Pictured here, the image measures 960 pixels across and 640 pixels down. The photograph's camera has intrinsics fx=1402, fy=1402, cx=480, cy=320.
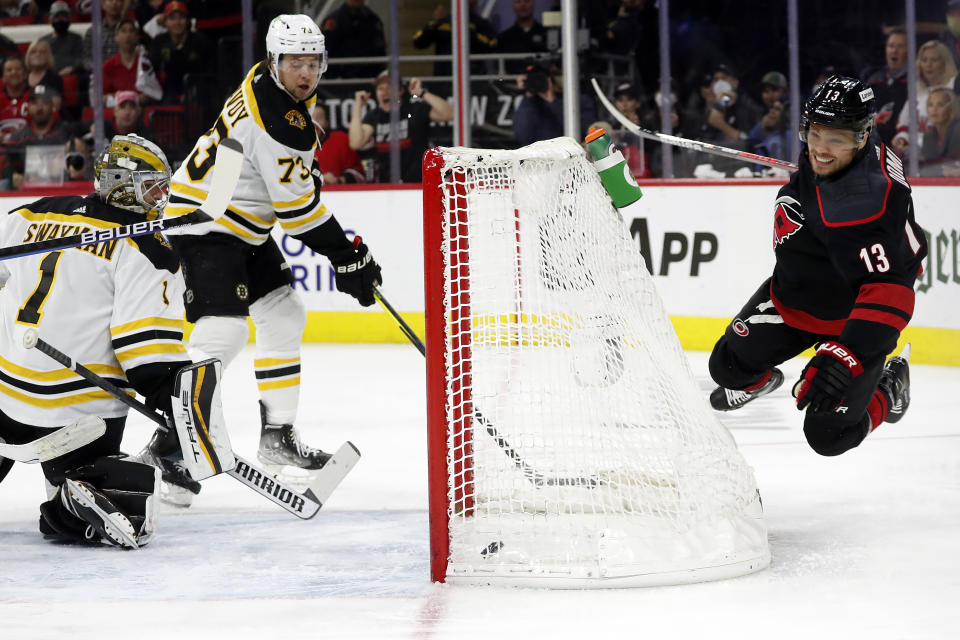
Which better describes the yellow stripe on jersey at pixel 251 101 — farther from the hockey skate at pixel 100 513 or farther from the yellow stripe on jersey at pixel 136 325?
the hockey skate at pixel 100 513

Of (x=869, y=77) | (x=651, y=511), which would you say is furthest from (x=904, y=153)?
(x=651, y=511)

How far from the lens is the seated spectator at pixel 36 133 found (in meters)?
6.95

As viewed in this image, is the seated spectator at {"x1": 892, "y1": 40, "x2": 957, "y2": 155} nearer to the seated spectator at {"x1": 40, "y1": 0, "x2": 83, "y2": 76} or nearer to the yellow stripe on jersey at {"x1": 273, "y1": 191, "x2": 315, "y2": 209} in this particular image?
the yellow stripe on jersey at {"x1": 273, "y1": 191, "x2": 315, "y2": 209}

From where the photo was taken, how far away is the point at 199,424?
282 cm

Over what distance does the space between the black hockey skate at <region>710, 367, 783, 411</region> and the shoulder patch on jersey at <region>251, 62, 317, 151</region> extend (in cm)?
124

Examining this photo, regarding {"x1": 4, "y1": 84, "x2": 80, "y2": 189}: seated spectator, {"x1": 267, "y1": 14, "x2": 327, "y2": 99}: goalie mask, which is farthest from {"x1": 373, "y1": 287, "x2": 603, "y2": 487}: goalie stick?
{"x1": 4, "y1": 84, "x2": 80, "y2": 189}: seated spectator

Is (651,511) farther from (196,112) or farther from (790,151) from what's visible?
(196,112)

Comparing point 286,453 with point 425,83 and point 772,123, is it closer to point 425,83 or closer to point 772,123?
point 425,83

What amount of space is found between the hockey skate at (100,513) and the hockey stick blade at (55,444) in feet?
0.25

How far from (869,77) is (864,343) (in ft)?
12.8

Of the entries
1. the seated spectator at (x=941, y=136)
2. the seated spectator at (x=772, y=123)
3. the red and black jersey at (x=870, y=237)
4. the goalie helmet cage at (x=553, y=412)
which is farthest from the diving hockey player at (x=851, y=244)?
the seated spectator at (x=772, y=123)

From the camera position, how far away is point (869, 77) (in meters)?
6.31

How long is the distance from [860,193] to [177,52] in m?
5.00

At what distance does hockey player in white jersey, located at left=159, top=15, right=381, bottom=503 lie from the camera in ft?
11.2
